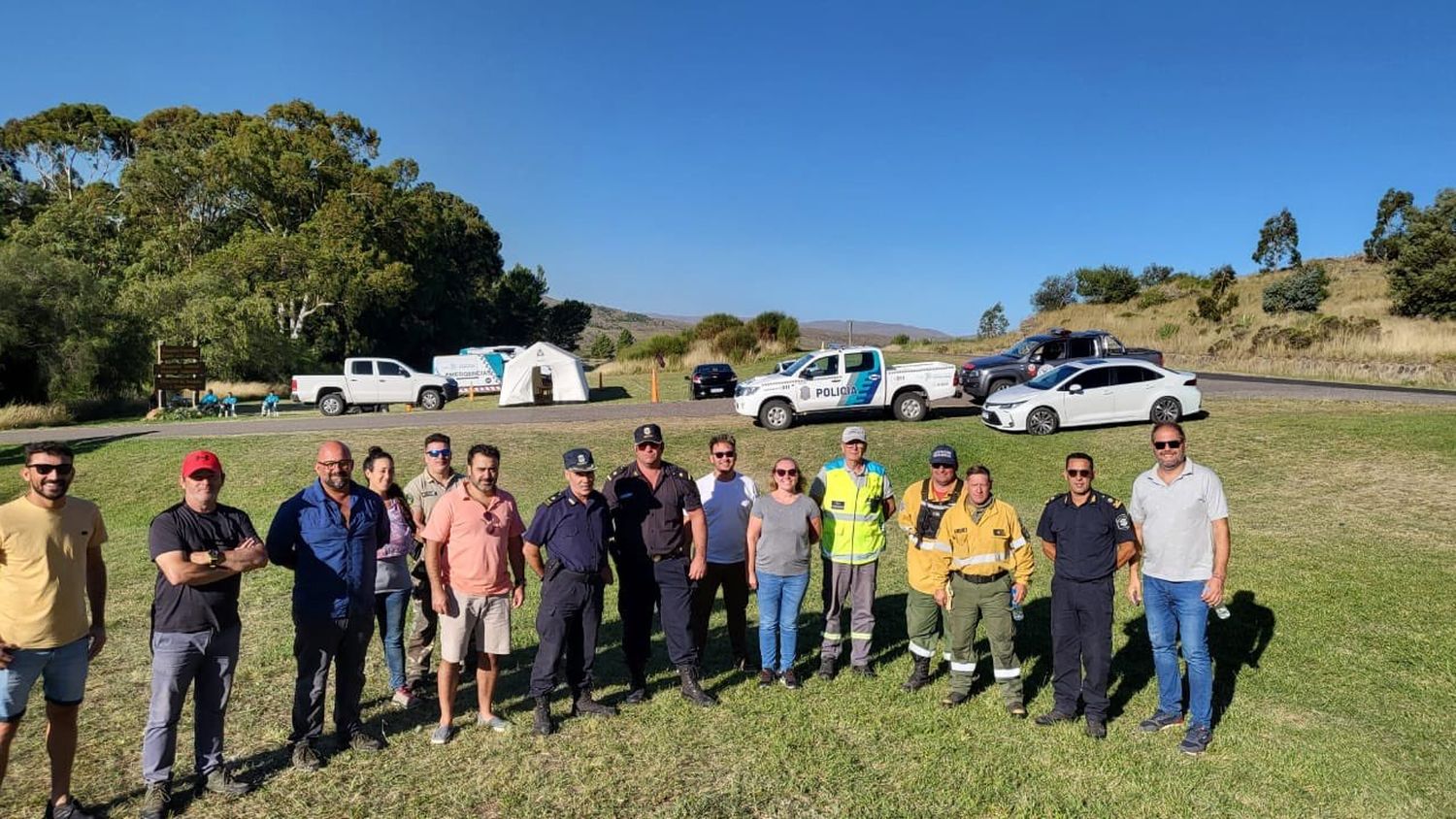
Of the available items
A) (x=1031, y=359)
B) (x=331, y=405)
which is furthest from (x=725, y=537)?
(x=331, y=405)

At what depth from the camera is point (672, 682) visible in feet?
18.9

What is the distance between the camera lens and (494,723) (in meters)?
4.92

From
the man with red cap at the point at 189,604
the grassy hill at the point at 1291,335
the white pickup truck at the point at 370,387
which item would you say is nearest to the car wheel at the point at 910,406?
the man with red cap at the point at 189,604

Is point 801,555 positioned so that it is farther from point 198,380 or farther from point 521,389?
point 198,380

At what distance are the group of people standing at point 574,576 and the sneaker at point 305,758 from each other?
1 centimetres

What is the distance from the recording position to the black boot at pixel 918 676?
557cm

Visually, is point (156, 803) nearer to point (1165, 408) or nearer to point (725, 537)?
point (725, 537)

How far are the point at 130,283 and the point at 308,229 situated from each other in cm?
1023

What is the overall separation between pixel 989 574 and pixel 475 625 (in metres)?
3.33

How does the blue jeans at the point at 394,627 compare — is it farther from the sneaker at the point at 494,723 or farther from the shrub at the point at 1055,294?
the shrub at the point at 1055,294

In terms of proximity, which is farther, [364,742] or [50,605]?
[364,742]

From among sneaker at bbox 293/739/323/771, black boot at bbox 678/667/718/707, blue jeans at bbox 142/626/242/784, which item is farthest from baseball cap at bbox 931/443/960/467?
blue jeans at bbox 142/626/242/784

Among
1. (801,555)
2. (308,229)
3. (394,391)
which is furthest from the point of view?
(308,229)

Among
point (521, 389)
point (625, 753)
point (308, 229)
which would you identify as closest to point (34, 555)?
point (625, 753)
